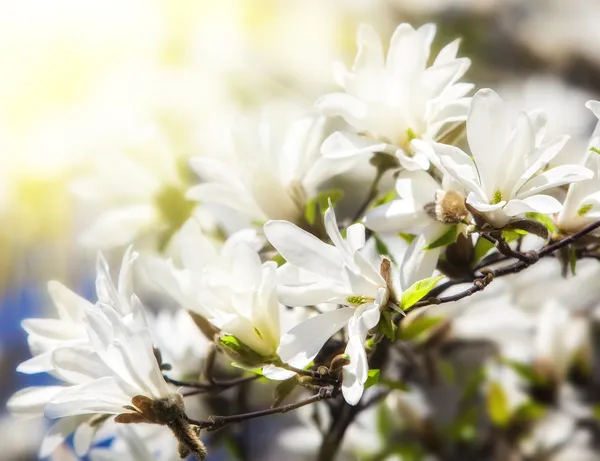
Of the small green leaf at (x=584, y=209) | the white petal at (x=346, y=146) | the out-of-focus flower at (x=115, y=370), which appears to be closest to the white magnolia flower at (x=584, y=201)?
the small green leaf at (x=584, y=209)

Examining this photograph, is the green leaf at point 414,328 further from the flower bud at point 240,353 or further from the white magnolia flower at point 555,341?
the white magnolia flower at point 555,341

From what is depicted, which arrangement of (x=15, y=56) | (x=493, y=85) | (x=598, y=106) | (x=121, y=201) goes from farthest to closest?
(x=493, y=85), (x=15, y=56), (x=121, y=201), (x=598, y=106)

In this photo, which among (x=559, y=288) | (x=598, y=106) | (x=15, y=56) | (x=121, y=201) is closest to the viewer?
(x=598, y=106)

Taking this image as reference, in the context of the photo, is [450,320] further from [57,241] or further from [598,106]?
[57,241]

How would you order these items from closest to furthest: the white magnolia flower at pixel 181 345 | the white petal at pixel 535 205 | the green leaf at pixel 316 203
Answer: the white petal at pixel 535 205, the green leaf at pixel 316 203, the white magnolia flower at pixel 181 345

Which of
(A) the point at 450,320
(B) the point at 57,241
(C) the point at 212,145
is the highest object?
(C) the point at 212,145

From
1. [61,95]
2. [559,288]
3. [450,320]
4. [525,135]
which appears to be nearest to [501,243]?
[525,135]

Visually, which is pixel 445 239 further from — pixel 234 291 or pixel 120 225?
pixel 120 225
